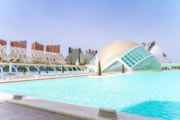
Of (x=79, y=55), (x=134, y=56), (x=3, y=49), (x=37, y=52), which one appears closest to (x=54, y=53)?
(x=37, y=52)

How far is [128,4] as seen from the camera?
52.6 feet

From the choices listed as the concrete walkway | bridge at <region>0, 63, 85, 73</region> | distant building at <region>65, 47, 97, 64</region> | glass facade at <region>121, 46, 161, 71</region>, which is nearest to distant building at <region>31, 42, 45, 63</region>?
distant building at <region>65, 47, 97, 64</region>

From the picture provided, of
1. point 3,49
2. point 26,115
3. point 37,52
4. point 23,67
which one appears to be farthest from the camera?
point 37,52

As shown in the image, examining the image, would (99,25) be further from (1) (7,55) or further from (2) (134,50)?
(1) (7,55)

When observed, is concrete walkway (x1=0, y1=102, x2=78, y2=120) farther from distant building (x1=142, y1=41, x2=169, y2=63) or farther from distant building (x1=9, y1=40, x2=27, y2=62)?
distant building (x1=142, y1=41, x2=169, y2=63)

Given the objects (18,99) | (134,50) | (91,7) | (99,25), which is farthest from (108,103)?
(134,50)

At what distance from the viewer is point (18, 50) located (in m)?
66.4

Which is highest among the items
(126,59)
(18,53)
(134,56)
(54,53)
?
(54,53)

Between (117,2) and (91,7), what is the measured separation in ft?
9.98

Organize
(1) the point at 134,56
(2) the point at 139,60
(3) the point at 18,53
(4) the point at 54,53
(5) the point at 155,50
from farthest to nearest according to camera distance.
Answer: (4) the point at 54,53
(5) the point at 155,50
(3) the point at 18,53
(1) the point at 134,56
(2) the point at 139,60

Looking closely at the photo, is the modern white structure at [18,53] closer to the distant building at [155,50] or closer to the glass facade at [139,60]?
the glass facade at [139,60]

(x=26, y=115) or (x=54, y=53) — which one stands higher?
(x=54, y=53)

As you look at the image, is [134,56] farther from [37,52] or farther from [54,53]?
[54,53]

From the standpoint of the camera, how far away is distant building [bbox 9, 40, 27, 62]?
205 ft
